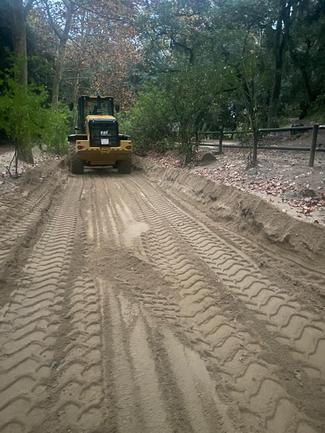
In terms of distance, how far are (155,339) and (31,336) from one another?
110cm

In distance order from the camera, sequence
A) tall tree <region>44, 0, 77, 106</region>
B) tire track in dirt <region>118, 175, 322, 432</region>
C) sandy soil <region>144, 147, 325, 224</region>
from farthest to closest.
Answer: tall tree <region>44, 0, 77, 106</region>, sandy soil <region>144, 147, 325, 224</region>, tire track in dirt <region>118, 175, 322, 432</region>

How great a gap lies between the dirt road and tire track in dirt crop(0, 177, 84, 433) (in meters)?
0.01

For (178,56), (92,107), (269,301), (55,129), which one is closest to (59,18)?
(178,56)

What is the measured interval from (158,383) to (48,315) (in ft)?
4.55

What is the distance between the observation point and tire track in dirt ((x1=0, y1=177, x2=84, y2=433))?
8.11ft

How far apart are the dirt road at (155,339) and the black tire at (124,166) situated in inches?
324

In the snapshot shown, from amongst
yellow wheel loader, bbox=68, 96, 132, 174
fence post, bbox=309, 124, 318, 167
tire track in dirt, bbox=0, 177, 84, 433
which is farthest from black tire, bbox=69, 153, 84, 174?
tire track in dirt, bbox=0, 177, 84, 433

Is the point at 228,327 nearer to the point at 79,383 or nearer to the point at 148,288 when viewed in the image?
the point at 148,288

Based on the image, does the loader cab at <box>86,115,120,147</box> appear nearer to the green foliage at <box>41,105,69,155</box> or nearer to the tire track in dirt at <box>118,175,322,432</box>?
the green foliage at <box>41,105,69,155</box>

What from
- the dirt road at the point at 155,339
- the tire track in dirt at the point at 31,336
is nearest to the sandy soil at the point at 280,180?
the dirt road at the point at 155,339

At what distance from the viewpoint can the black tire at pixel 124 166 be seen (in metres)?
13.8

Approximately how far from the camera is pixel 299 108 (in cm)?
2308

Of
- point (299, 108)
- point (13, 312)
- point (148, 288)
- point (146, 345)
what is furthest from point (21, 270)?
point (299, 108)

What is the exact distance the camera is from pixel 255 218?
253 inches
